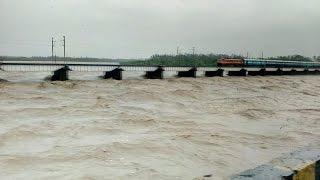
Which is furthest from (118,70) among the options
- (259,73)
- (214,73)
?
(259,73)

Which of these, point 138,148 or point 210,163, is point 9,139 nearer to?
point 138,148

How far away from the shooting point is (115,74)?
4250cm

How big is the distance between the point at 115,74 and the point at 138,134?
27.0m

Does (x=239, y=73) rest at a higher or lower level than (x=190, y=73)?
lower

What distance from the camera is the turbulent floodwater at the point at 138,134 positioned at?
11125 millimetres

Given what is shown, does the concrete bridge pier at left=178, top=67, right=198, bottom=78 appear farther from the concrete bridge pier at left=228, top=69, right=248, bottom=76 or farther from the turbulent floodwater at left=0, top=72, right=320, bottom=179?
the turbulent floodwater at left=0, top=72, right=320, bottom=179

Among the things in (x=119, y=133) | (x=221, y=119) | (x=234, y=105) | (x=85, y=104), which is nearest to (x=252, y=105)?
(x=234, y=105)

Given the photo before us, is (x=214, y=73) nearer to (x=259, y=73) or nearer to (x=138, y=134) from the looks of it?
(x=259, y=73)

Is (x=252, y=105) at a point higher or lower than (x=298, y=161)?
lower

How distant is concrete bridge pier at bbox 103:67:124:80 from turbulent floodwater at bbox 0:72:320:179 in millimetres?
12222

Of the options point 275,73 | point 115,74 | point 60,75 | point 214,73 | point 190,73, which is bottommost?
point 275,73

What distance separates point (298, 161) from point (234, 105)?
74.2ft

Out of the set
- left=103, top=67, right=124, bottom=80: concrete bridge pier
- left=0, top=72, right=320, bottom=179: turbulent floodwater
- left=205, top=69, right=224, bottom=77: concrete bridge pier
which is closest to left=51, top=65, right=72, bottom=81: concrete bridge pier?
left=103, top=67, right=124, bottom=80: concrete bridge pier

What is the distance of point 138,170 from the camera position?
10.9 m
